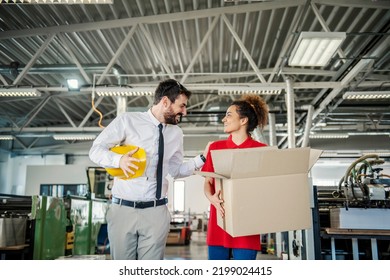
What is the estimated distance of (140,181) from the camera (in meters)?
1.53

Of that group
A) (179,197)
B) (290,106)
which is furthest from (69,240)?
(179,197)

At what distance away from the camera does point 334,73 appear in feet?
19.1

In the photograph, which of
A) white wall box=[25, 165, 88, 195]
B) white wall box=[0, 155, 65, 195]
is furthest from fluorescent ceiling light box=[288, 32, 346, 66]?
white wall box=[0, 155, 65, 195]

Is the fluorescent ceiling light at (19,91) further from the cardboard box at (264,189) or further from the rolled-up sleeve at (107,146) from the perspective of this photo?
the cardboard box at (264,189)

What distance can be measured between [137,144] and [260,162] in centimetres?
55

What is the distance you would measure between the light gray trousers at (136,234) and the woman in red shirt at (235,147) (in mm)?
252

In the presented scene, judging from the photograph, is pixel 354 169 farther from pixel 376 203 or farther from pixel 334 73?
pixel 334 73

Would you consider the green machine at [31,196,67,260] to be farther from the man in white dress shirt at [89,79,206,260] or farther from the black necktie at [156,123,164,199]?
the black necktie at [156,123,164,199]

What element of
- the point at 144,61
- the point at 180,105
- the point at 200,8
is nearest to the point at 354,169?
the point at 180,105

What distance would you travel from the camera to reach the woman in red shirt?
1566mm

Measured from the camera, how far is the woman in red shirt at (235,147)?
5.14ft

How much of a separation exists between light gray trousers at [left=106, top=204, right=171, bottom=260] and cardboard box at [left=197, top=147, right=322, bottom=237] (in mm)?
290

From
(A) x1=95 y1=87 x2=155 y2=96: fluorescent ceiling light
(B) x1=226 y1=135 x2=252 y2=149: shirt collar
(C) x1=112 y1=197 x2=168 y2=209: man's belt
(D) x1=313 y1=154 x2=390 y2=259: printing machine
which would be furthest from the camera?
(A) x1=95 y1=87 x2=155 y2=96: fluorescent ceiling light
